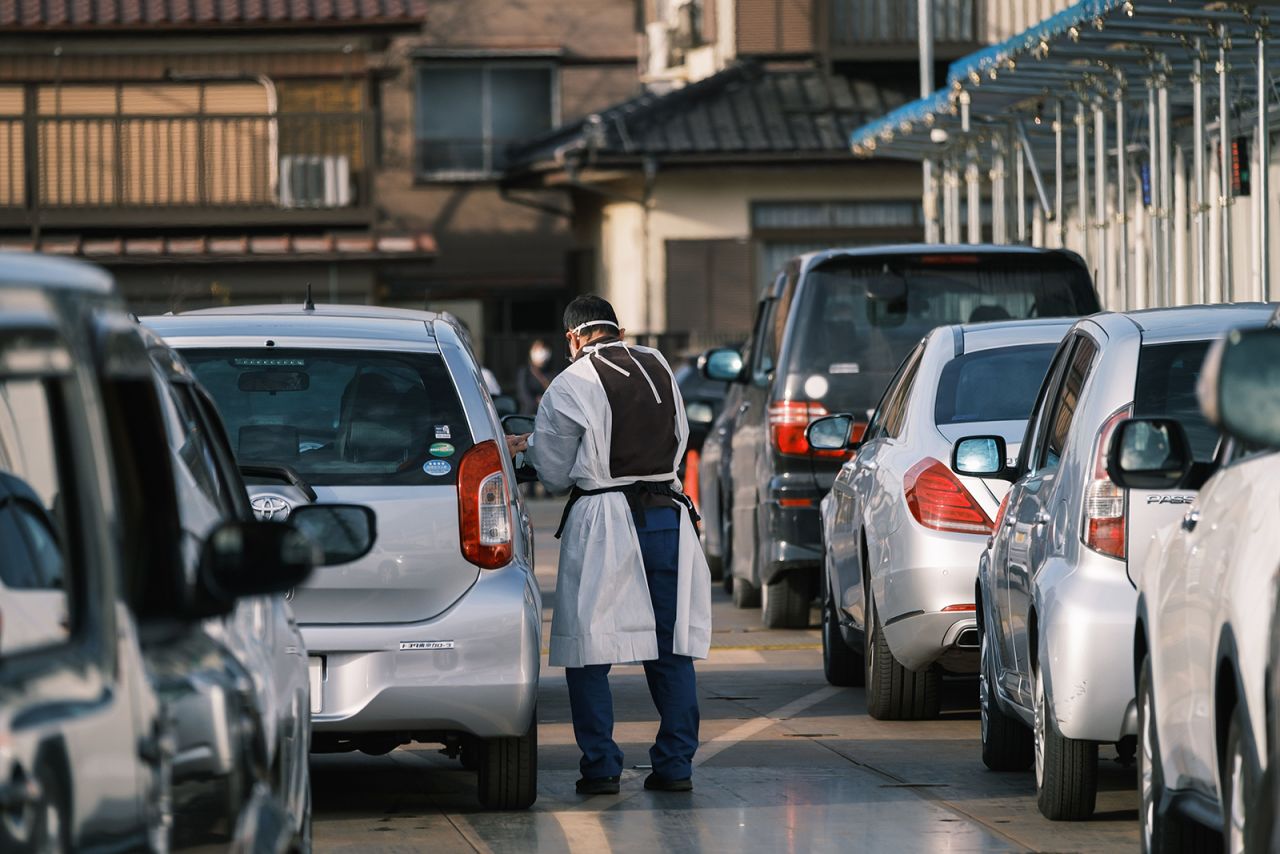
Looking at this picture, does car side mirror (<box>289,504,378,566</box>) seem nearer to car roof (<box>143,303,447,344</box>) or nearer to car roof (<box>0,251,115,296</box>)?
car roof (<box>0,251,115,296</box>)

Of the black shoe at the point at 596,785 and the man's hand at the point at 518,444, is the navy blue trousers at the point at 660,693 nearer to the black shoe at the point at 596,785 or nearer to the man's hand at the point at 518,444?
the black shoe at the point at 596,785

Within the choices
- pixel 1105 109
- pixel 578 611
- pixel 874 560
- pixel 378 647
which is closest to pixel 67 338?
pixel 378 647

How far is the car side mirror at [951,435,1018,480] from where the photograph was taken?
9352 millimetres

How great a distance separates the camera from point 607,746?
8.98 m

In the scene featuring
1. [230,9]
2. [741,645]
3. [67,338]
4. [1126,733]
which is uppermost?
[230,9]

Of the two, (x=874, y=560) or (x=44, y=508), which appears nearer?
(x=44, y=508)

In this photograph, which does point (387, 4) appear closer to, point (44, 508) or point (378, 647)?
point (378, 647)

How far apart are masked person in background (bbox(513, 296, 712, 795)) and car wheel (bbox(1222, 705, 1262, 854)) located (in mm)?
3764

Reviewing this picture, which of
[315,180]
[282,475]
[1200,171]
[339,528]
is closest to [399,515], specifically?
[282,475]

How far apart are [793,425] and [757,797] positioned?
488 centimetres

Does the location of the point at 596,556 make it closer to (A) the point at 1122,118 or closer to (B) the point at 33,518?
(B) the point at 33,518

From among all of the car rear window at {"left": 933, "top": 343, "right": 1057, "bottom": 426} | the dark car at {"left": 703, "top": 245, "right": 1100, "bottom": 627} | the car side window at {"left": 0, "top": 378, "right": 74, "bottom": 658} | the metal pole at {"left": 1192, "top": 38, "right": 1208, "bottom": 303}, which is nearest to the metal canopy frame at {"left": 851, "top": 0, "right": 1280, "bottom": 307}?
the metal pole at {"left": 1192, "top": 38, "right": 1208, "bottom": 303}

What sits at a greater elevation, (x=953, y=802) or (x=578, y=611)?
(x=578, y=611)

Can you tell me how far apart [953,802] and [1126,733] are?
1.28 metres
